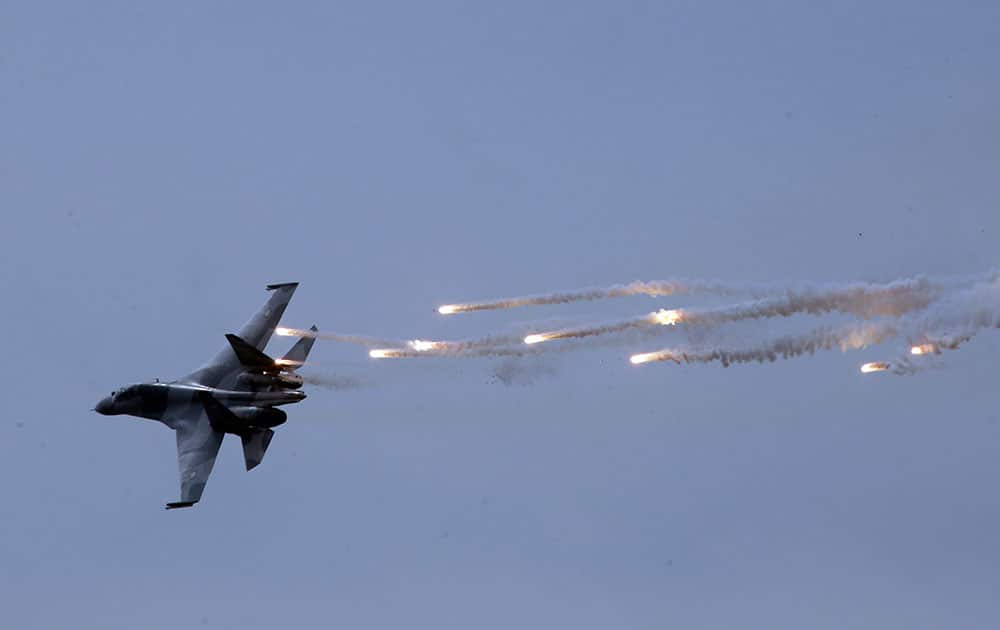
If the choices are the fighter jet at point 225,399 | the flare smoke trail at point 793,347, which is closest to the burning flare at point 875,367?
the flare smoke trail at point 793,347

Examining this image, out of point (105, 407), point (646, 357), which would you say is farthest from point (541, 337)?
point (105, 407)

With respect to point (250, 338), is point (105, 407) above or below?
below

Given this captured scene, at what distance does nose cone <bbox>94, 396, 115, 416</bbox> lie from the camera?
80.8m

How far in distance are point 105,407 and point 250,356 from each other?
42.1ft

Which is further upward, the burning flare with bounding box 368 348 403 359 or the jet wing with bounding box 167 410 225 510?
the burning flare with bounding box 368 348 403 359

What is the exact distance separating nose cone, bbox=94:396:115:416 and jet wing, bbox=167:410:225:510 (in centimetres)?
525

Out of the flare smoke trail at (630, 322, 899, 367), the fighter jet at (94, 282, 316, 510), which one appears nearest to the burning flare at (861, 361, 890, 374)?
the flare smoke trail at (630, 322, 899, 367)

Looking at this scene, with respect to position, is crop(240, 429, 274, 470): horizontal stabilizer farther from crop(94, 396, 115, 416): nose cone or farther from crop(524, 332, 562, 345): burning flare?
crop(524, 332, 562, 345): burning flare

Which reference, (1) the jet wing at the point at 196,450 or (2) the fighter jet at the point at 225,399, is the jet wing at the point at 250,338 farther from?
(1) the jet wing at the point at 196,450

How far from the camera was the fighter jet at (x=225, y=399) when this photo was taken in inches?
2881

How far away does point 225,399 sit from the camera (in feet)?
246

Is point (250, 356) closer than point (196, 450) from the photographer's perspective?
Yes

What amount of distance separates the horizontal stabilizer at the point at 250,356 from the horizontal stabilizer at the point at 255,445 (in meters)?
3.54

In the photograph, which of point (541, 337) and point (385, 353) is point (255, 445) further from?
point (541, 337)
